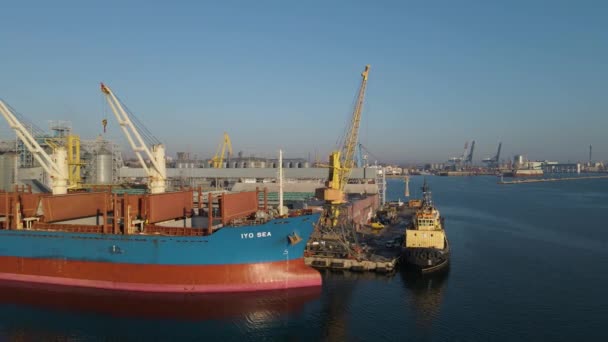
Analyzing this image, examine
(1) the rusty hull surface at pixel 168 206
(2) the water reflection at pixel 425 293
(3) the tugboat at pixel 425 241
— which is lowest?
(2) the water reflection at pixel 425 293

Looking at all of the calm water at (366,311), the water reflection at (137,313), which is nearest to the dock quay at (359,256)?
the calm water at (366,311)

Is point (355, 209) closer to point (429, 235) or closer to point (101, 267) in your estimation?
point (429, 235)

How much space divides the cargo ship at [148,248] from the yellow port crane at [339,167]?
6.58 metres

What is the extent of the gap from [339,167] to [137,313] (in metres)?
17.3

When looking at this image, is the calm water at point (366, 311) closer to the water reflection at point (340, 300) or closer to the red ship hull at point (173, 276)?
the water reflection at point (340, 300)

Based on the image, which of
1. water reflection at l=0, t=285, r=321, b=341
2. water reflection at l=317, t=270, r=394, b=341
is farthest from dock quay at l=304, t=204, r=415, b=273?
water reflection at l=0, t=285, r=321, b=341

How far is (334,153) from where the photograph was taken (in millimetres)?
30781

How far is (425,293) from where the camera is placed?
2084 centimetres

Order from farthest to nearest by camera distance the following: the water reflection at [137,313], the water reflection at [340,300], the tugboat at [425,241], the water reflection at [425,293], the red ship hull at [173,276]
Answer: the tugboat at [425,241] → the red ship hull at [173,276] → the water reflection at [425,293] → the water reflection at [340,300] → the water reflection at [137,313]

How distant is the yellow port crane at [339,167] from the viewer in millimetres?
28125

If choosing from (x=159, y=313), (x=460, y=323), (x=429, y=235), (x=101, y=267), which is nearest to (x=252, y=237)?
(x=159, y=313)

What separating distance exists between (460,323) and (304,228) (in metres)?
8.21

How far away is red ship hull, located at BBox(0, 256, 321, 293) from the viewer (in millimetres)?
18781

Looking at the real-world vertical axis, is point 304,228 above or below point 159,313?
above
